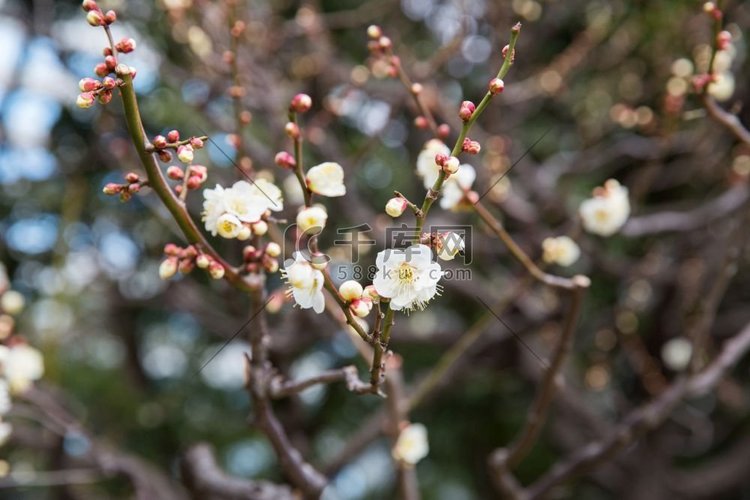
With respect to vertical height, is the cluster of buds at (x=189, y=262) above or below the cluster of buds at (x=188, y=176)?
below

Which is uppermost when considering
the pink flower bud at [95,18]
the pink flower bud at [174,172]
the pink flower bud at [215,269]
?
the pink flower bud at [95,18]

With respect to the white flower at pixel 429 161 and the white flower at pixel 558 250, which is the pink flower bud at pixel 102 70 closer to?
the white flower at pixel 429 161

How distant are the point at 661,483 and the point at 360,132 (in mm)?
2305

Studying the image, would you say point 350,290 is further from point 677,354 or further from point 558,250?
point 677,354

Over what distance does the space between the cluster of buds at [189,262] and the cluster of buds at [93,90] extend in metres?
0.26

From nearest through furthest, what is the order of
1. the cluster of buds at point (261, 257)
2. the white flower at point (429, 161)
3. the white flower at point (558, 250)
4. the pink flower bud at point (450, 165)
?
the pink flower bud at point (450, 165) → the cluster of buds at point (261, 257) → the white flower at point (429, 161) → the white flower at point (558, 250)

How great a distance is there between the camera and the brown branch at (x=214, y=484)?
1536 millimetres

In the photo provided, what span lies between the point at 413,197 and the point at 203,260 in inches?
93.5

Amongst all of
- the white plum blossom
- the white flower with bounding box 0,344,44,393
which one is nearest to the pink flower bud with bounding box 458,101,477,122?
the white plum blossom

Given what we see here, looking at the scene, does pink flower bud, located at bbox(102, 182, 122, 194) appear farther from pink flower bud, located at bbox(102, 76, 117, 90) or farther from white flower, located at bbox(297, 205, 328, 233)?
white flower, located at bbox(297, 205, 328, 233)

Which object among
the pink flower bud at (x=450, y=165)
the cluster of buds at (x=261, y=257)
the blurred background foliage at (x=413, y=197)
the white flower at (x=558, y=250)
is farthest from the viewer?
the blurred background foliage at (x=413, y=197)

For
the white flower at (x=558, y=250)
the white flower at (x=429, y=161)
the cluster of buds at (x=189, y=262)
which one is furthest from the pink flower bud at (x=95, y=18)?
the white flower at (x=558, y=250)

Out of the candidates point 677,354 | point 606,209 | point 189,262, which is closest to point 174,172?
point 189,262

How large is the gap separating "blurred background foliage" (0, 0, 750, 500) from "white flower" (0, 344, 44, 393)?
0.87m
